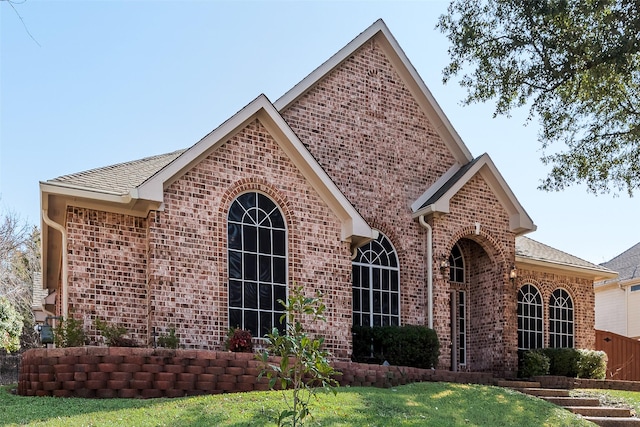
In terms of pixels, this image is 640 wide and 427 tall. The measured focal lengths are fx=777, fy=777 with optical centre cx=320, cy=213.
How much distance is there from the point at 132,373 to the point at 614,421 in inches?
347

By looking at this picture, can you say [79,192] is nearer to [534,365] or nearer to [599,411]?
[599,411]

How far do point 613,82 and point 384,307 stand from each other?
23.8 ft

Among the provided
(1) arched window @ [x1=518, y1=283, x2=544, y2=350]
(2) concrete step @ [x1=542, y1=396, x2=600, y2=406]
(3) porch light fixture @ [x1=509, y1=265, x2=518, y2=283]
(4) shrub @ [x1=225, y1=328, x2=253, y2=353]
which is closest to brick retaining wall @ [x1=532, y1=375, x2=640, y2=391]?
(2) concrete step @ [x1=542, y1=396, x2=600, y2=406]

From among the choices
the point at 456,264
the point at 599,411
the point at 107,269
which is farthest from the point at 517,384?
the point at 107,269

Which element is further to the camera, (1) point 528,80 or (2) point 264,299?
(1) point 528,80

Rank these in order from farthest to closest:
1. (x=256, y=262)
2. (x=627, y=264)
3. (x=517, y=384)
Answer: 1. (x=627, y=264)
2. (x=517, y=384)
3. (x=256, y=262)

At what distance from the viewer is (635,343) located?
23828 millimetres

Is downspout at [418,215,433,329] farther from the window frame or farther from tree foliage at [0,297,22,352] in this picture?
tree foliage at [0,297,22,352]

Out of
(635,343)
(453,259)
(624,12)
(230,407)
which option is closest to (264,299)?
(230,407)

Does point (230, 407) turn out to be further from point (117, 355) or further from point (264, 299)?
point (264, 299)

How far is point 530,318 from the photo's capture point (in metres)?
21.2

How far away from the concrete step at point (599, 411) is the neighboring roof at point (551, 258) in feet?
19.1

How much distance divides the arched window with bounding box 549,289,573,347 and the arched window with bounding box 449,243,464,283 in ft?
10.5

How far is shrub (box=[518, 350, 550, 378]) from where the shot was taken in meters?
19.1
